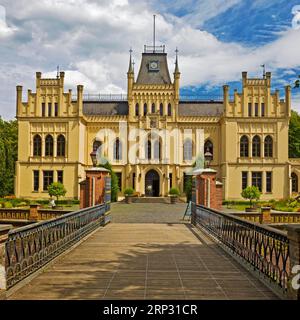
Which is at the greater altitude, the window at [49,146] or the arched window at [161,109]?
the arched window at [161,109]

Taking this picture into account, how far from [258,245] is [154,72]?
131 ft

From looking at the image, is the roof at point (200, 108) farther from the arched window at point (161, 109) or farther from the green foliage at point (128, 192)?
the green foliage at point (128, 192)

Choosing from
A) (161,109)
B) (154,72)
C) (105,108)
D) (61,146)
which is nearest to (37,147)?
(61,146)

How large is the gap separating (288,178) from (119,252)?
34.1m

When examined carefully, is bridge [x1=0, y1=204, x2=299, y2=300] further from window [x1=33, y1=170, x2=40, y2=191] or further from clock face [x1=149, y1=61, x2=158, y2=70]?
clock face [x1=149, y1=61, x2=158, y2=70]

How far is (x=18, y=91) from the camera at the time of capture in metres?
40.3

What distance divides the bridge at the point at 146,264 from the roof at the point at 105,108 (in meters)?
34.9

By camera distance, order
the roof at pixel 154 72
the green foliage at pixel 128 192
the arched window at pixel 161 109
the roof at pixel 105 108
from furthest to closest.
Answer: the roof at pixel 105 108
the roof at pixel 154 72
the arched window at pixel 161 109
the green foliage at pixel 128 192

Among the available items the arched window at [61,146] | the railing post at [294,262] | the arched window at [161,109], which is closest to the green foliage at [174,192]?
the arched window at [161,109]

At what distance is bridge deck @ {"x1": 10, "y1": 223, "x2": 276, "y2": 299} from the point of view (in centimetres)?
578

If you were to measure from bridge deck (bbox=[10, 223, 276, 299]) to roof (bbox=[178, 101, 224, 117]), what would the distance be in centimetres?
3534

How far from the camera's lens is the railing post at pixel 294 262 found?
5152 millimetres

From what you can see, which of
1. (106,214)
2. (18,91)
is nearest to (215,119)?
(18,91)
